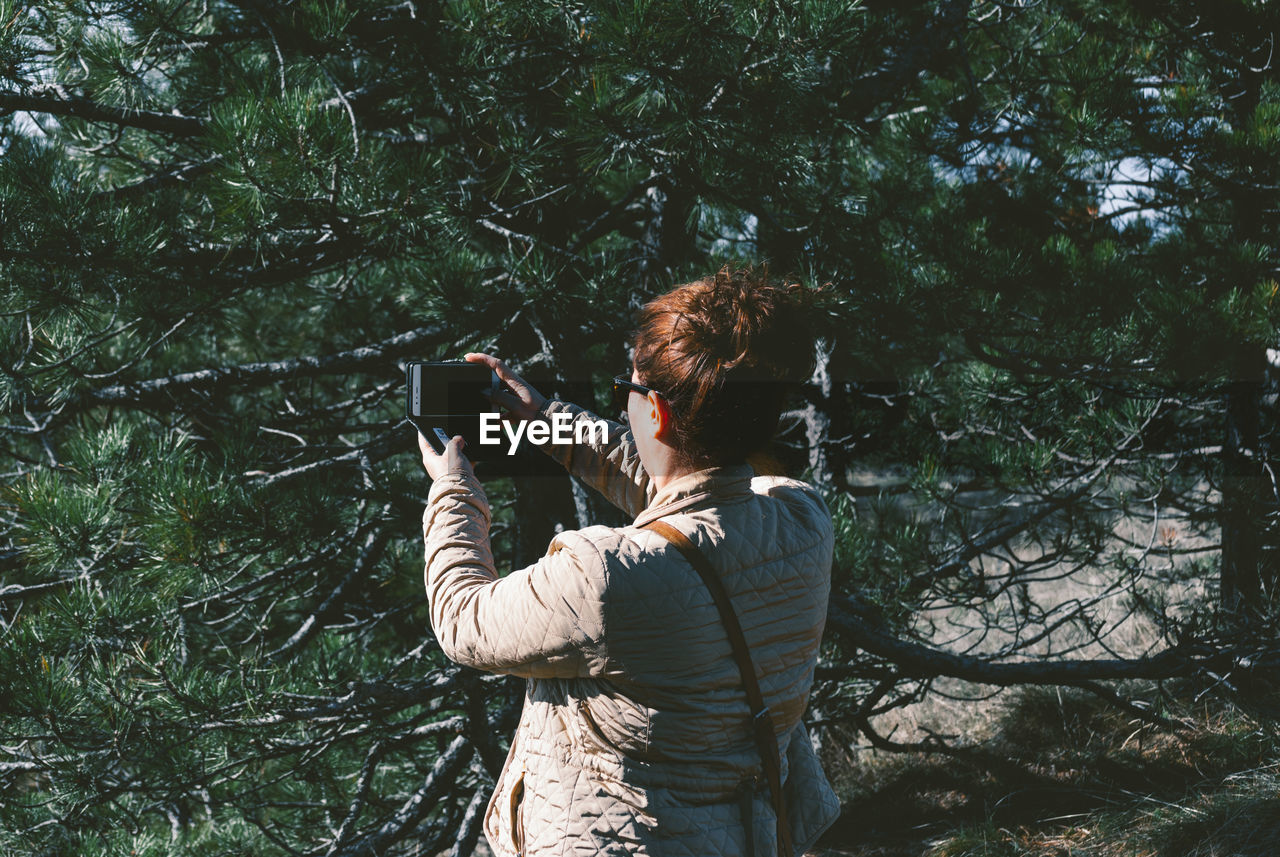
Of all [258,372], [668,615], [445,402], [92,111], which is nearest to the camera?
[668,615]

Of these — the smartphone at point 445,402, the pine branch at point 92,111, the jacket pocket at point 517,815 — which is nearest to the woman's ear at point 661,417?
the smartphone at point 445,402

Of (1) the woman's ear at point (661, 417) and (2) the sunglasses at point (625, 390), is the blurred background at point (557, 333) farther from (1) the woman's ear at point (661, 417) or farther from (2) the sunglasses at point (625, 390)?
(1) the woman's ear at point (661, 417)

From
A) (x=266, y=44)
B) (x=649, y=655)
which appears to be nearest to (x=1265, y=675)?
(x=649, y=655)

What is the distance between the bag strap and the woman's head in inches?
5.6

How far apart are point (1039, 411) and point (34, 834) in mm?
3988

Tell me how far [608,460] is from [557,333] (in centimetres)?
125

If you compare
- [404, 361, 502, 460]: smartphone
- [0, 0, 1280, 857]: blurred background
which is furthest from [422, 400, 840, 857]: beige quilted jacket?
[0, 0, 1280, 857]: blurred background

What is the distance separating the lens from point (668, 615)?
1.13 meters

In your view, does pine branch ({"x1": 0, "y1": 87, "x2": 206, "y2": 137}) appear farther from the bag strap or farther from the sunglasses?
the bag strap

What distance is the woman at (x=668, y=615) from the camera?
1143mm

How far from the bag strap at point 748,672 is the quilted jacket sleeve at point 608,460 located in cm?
48

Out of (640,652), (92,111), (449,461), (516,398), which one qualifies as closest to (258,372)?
(92,111)

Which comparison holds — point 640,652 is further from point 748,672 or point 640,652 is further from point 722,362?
point 722,362

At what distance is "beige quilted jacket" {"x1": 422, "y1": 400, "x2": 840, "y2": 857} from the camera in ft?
3.72
